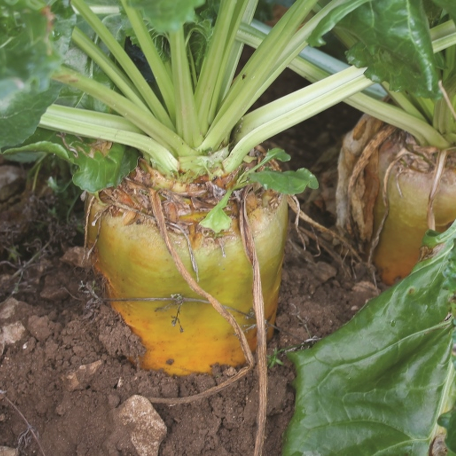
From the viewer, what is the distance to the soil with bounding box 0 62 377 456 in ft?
3.85

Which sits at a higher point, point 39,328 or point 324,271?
point 324,271

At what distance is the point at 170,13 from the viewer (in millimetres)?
798

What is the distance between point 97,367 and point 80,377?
36 millimetres

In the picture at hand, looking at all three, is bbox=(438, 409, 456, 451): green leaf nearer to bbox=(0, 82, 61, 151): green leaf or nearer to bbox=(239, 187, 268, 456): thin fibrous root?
bbox=(239, 187, 268, 456): thin fibrous root

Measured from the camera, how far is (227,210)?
3.70 feet

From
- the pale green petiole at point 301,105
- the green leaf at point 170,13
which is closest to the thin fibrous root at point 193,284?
the pale green petiole at point 301,105

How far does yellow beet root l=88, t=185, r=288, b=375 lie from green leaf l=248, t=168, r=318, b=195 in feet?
0.35

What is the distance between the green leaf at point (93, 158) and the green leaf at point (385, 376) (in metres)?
0.42

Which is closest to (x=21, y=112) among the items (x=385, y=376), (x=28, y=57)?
(x=28, y=57)

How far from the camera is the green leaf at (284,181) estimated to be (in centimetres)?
103

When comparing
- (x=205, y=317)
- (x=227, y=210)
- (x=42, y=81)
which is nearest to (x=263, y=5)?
(x=227, y=210)

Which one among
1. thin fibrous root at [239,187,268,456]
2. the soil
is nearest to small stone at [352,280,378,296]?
the soil

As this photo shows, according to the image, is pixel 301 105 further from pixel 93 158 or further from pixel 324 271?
pixel 324 271

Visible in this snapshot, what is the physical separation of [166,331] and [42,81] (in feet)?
1.80
